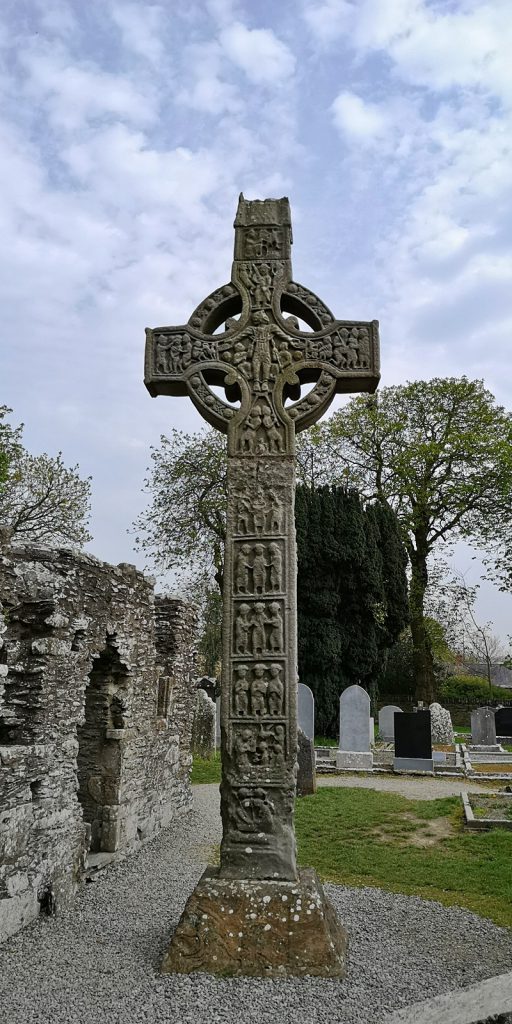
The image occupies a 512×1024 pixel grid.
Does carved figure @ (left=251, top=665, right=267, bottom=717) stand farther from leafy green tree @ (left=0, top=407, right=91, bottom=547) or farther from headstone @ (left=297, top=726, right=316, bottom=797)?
leafy green tree @ (left=0, top=407, right=91, bottom=547)

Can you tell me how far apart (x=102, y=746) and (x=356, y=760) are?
8560 millimetres

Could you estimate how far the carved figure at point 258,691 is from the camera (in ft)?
12.7

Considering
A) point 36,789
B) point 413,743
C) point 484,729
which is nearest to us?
point 36,789

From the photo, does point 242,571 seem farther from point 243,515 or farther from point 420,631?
point 420,631

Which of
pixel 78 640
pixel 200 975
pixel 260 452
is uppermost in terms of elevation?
pixel 260 452

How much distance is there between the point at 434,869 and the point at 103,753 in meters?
3.69

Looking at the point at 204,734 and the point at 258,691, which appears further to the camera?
the point at 204,734

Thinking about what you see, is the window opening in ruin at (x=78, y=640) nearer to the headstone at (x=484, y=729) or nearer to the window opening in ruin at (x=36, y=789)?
the window opening in ruin at (x=36, y=789)

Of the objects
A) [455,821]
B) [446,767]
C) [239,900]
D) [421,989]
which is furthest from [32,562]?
[446,767]

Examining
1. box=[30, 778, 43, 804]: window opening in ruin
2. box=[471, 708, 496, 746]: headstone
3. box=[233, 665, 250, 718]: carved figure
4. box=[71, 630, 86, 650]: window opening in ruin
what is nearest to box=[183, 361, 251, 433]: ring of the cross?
box=[233, 665, 250, 718]: carved figure

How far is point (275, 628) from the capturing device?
13.1 feet

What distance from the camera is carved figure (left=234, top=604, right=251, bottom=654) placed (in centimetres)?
398

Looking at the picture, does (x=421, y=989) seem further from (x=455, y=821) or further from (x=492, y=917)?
(x=455, y=821)

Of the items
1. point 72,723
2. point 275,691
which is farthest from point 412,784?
point 275,691
